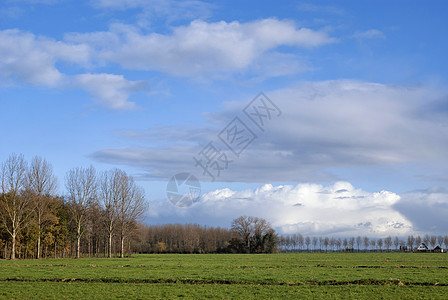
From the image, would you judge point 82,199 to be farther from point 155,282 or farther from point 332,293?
point 332,293

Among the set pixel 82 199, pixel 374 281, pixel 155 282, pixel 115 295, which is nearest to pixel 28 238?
pixel 82 199

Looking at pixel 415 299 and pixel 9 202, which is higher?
pixel 9 202

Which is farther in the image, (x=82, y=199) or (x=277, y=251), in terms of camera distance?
(x=277, y=251)

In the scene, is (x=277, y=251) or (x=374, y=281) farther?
(x=277, y=251)

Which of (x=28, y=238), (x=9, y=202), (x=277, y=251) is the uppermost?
(x=9, y=202)

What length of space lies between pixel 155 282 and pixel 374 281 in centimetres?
1564

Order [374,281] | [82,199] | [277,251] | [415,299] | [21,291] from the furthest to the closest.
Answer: [277,251]
[82,199]
[374,281]
[21,291]
[415,299]

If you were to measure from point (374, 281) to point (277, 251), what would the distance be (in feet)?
404

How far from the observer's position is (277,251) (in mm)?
149250

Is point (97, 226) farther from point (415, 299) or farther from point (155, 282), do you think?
point (415, 299)

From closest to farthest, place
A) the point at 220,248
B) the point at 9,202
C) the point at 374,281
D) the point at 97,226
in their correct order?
the point at 374,281 < the point at 9,202 < the point at 97,226 < the point at 220,248

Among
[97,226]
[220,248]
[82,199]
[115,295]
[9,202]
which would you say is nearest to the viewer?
[115,295]

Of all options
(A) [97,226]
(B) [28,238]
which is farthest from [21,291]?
(A) [97,226]

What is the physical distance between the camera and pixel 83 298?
22609mm
